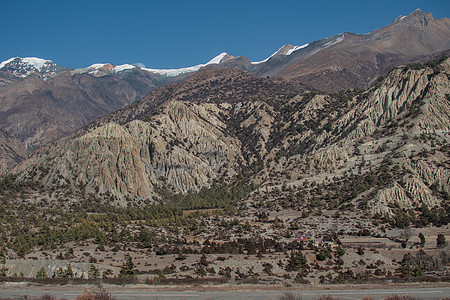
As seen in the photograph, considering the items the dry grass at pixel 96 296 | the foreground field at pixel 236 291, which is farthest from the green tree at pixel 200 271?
the dry grass at pixel 96 296

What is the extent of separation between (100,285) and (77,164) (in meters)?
92.0

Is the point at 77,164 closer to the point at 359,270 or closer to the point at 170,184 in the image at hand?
the point at 170,184

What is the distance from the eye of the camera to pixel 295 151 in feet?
434

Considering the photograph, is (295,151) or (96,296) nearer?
(96,296)

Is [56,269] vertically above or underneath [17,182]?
underneath

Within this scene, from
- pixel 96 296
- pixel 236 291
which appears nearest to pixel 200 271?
pixel 236 291

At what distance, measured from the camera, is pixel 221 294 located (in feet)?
108

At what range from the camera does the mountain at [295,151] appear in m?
91.8

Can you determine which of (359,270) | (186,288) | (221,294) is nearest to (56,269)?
(186,288)

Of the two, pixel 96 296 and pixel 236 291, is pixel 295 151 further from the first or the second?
pixel 96 296

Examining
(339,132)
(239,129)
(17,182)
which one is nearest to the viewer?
(17,182)

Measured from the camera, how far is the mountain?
301 feet

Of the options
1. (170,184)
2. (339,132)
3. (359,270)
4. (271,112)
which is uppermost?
(271,112)

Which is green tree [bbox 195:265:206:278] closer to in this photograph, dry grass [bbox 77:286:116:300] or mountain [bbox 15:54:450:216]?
dry grass [bbox 77:286:116:300]
